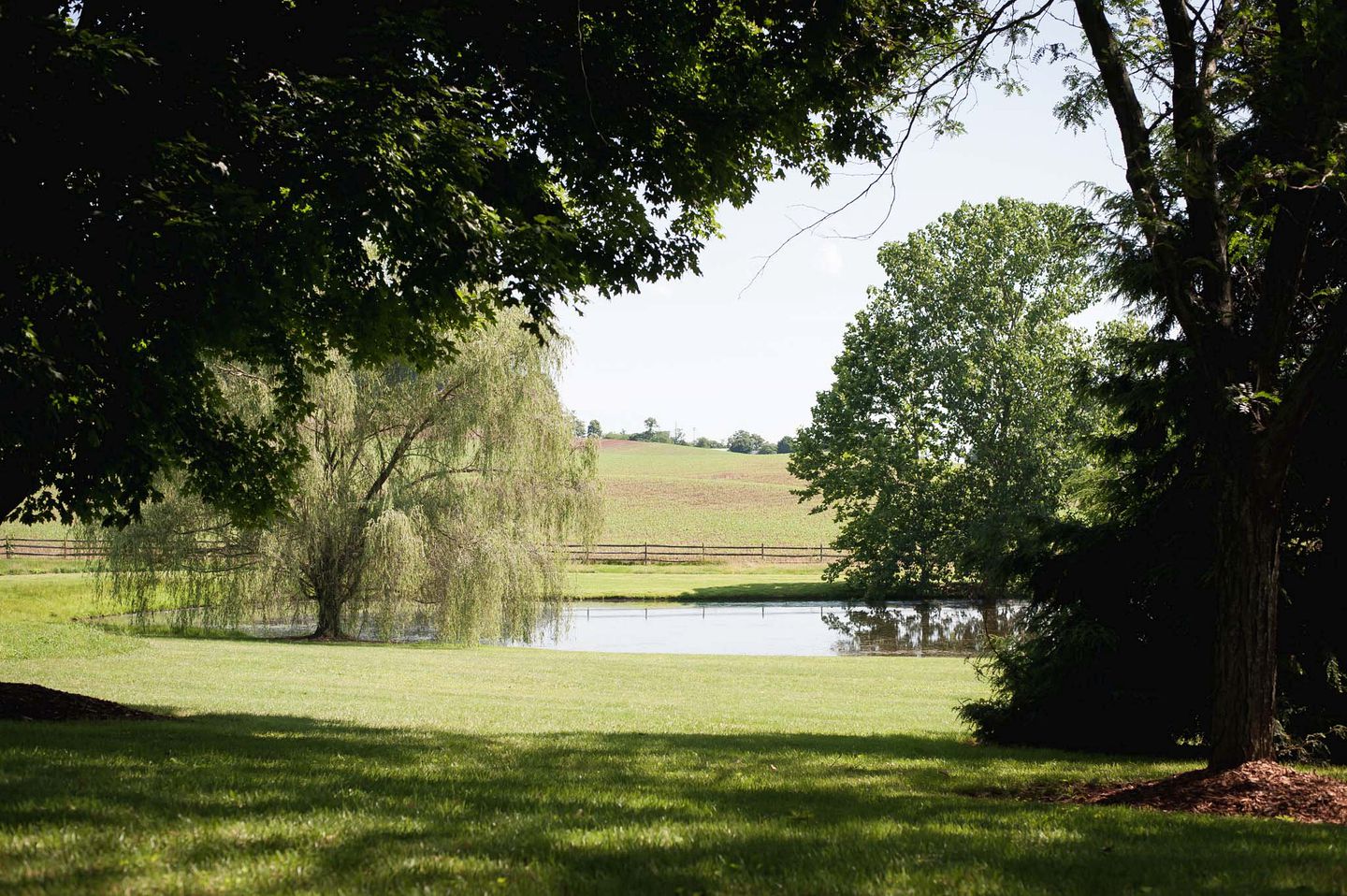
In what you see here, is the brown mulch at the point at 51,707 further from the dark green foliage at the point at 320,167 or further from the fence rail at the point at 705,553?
the fence rail at the point at 705,553

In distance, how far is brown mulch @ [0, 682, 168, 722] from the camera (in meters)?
11.9

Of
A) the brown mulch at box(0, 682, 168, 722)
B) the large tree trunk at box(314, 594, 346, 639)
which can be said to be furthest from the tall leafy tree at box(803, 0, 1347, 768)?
the large tree trunk at box(314, 594, 346, 639)

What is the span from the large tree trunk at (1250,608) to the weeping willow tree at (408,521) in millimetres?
21797

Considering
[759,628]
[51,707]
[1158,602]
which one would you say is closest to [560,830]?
[1158,602]

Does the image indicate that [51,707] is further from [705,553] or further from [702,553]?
[705,553]

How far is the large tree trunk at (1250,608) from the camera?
8844 mm

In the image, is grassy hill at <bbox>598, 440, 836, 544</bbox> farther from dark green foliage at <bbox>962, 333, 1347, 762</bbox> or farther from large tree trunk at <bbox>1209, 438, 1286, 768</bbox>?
large tree trunk at <bbox>1209, 438, 1286, 768</bbox>

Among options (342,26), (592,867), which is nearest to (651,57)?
(342,26)

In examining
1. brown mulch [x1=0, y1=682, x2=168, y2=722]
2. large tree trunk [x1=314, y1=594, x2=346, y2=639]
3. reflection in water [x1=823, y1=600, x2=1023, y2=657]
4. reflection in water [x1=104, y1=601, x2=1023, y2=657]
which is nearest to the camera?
brown mulch [x1=0, y1=682, x2=168, y2=722]

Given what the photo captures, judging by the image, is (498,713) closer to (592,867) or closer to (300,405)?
(300,405)

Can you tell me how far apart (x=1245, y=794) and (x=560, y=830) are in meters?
5.66

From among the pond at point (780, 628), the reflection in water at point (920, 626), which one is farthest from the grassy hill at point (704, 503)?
the reflection in water at point (920, 626)

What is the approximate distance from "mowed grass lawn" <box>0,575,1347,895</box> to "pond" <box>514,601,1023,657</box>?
60.7ft

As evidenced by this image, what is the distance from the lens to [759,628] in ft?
130
